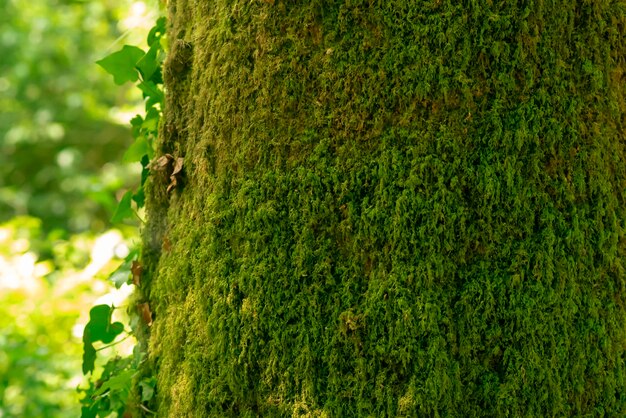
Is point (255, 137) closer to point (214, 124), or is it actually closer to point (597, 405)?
point (214, 124)

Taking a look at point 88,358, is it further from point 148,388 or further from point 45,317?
point 45,317

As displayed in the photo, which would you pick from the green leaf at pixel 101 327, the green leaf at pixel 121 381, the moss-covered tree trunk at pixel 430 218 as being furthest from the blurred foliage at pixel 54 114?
the moss-covered tree trunk at pixel 430 218

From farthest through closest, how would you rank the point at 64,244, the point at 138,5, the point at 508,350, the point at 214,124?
1. the point at 64,244
2. the point at 138,5
3. the point at 214,124
4. the point at 508,350

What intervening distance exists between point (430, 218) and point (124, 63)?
1.20 m

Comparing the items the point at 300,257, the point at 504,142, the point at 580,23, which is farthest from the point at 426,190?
the point at 580,23

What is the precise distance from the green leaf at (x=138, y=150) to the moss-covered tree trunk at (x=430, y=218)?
702 millimetres

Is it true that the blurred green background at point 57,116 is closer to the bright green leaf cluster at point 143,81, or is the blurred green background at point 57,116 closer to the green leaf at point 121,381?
the bright green leaf cluster at point 143,81

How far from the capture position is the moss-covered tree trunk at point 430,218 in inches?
51.7

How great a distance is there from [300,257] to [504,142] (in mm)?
519

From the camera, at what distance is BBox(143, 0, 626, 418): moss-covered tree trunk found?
1.31 m

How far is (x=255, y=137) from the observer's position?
148cm

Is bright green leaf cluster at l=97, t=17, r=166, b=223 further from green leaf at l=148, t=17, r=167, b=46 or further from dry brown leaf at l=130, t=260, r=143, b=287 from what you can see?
dry brown leaf at l=130, t=260, r=143, b=287

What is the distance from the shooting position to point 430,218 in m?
1.33

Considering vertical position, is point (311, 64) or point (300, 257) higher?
point (311, 64)
